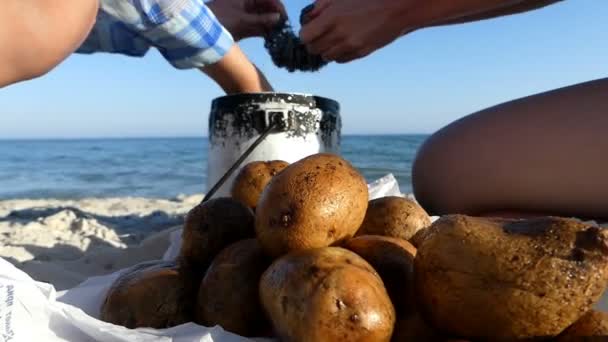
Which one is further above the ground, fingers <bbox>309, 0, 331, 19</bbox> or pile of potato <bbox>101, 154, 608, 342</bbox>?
fingers <bbox>309, 0, 331, 19</bbox>

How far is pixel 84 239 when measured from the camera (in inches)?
131

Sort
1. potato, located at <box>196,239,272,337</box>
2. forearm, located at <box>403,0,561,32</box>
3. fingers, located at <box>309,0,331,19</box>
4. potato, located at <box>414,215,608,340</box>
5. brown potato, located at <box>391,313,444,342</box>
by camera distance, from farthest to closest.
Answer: fingers, located at <box>309,0,331,19</box>
forearm, located at <box>403,0,561,32</box>
potato, located at <box>196,239,272,337</box>
brown potato, located at <box>391,313,444,342</box>
potato, located at <box>414,215,608,340</box>

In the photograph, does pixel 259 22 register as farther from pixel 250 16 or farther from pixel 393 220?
pixel 393 220

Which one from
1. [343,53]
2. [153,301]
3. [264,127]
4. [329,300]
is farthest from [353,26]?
[329,300]

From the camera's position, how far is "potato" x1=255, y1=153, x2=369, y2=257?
3.98 ft

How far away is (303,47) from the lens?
2.82 meters

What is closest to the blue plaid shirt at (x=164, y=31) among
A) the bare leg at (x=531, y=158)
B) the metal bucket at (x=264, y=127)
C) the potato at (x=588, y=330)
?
the metal bucket at (x=264, y=127)

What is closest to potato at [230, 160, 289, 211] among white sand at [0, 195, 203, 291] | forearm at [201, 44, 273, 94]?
white sand at [0, 195, 203, 291]

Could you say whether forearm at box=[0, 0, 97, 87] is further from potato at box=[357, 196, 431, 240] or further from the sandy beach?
the sandy beach

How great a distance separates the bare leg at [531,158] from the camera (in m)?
1.99

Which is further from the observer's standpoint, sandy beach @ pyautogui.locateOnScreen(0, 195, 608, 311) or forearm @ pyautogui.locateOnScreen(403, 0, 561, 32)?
sandy beach @ pyautogui.locateOnScreen(0, 195, 608, 311)

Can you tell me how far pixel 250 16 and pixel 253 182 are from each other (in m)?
2.14

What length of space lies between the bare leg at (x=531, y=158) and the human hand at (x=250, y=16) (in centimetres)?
154

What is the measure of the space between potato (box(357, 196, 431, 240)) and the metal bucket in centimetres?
118
